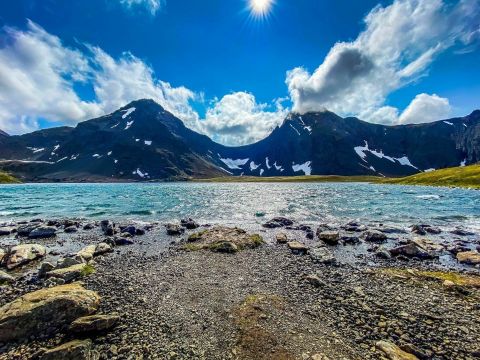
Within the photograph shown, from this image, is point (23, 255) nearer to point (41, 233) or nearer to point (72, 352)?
point (41, 233)

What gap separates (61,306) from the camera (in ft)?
38.7

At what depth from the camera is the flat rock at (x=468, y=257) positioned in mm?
21245

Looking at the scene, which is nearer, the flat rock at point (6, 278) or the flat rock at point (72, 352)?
the flat rock at point (72, 352)

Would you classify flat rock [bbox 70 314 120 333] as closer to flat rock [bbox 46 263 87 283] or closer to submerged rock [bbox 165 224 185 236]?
flat rock [bbox 46 263 87 283]

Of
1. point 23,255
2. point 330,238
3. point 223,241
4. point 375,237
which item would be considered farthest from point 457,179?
point 23,255

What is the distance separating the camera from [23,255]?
21.8 meters

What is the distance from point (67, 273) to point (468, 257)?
29256mm

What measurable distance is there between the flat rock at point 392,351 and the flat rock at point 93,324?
10699 mm

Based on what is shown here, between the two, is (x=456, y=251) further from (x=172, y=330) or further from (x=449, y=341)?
(x=172, y=330)

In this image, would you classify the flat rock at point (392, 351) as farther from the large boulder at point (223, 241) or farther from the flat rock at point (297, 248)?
the large boulder at point (223, 241)

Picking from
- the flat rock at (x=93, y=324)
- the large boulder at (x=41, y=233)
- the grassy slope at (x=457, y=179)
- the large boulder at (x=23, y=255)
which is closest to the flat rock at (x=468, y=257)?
the flat rock at (x=93, y=324)

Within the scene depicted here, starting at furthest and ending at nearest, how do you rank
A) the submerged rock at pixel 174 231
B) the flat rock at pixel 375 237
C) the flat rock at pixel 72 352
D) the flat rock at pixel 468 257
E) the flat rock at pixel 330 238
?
the submerged rock at pixel 174 231
the flat rock at pixel 375 237
the flat rock at pixel 330 238
the flat rock at pixel 468 257
the flat rock at pixel 72 352

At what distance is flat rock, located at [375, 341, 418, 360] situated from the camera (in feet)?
32.2

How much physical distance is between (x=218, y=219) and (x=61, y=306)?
32279 mm
